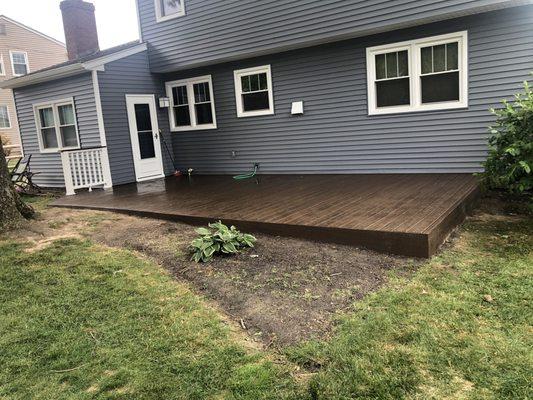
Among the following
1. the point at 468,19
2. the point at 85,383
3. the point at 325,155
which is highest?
the point at 468,19

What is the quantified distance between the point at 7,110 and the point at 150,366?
25.6 metres

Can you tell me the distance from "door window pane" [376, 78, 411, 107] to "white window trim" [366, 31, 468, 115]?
3.2 inches

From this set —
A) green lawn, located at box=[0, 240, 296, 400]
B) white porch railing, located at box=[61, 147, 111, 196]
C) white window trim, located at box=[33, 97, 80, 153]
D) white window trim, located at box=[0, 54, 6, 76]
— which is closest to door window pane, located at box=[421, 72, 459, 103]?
green lawn, located at box=[0, 240, 296, 400]

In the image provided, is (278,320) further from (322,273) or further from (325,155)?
(325,155)

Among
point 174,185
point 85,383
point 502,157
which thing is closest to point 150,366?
point 85,383

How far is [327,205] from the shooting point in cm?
587

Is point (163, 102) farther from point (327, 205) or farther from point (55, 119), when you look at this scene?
point (327, 205)

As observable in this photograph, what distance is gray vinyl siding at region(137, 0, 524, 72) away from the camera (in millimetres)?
7137

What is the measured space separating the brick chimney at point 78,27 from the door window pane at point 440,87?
975cm

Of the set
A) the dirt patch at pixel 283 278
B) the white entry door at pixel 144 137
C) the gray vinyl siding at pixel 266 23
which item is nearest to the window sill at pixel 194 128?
the white entry door at pixel 144 137

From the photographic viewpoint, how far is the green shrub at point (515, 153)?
485 centimetres

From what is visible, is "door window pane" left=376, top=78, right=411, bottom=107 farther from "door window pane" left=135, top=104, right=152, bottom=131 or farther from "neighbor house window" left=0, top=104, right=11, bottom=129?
"neighbor house window" left=0, top=104, right=11, bottom=129

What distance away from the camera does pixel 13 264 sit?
15.2ft

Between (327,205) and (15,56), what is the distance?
24834 mm
